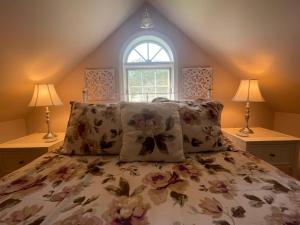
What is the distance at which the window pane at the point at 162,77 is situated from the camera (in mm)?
2496

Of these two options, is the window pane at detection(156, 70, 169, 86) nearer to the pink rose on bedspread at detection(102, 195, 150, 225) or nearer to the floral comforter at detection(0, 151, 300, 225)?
the floral comforter at detection(0, 151, 300, 225)

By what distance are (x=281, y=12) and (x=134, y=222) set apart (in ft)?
4.39

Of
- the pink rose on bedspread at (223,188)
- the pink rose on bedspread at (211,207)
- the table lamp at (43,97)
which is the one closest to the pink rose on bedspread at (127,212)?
the pink rose on bedspread at (211,207)

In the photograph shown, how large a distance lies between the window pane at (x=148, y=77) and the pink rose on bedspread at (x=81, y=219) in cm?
191

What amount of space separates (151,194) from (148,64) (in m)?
1.84

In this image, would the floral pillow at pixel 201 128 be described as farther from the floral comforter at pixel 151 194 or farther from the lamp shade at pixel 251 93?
the lamp shade at pixel 251 93

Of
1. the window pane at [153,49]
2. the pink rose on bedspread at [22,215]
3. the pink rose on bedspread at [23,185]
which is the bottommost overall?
the pink rose on bedspread at [23,185]

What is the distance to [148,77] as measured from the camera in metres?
2.51

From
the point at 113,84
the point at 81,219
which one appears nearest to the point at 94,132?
the point at 81,219

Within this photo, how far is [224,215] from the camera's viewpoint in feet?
2.35

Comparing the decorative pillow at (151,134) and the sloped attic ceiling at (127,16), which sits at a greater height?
the sloped attic ceiling at (127,16)

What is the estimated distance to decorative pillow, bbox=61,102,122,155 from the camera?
4.59 feet

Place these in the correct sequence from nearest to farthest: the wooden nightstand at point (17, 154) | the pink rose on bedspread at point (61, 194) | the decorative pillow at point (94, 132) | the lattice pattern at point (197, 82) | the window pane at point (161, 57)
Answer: the pink rose on bedspread at point (61, 194) → the decorative pillow at point (94, 132) → the wooden nightstand at point (17, 154) → the lattice pattern at point (197, 82) → the window pane at point (161, 57)

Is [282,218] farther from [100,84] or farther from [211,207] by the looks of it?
[100,84]
